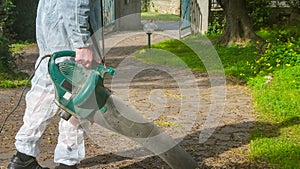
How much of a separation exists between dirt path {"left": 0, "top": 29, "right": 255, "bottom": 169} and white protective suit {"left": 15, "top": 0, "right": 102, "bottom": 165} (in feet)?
1.90

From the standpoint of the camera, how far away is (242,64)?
32.0ft

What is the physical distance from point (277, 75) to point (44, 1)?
5510 mm

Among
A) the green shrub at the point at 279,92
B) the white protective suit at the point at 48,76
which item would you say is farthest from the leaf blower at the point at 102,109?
the green shrub at the point at 279,92

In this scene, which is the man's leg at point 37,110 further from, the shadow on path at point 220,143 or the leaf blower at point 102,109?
the shadow on path at point 220,143

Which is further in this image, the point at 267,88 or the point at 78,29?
the point at 267,88

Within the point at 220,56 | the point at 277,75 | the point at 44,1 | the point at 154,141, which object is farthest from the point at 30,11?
the point at 154,141

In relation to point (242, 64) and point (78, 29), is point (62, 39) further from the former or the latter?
point (242, 64)

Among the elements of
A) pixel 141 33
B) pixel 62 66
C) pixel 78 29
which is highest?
pixel 78 29

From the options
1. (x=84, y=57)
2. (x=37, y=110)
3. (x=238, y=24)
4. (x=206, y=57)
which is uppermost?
(x=84, y=57)

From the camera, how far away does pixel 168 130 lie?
5.38 m

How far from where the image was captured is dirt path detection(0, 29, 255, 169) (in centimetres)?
430

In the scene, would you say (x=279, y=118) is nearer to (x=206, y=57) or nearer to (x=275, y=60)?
(x=275, y=60)

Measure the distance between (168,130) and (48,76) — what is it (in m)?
2.16

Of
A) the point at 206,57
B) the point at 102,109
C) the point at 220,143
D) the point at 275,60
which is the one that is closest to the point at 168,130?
the point at 220,143
